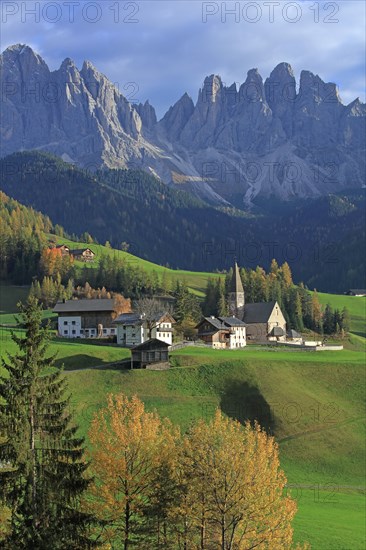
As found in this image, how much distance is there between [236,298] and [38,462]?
123 metres

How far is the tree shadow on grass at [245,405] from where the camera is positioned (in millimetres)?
80812

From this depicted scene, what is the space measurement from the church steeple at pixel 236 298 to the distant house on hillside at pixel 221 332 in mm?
18856

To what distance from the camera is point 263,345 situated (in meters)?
132

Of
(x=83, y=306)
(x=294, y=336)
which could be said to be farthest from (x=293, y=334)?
(x=83, y=306)

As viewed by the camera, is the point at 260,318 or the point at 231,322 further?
the point at 260,318

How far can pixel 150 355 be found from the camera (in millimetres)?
94500

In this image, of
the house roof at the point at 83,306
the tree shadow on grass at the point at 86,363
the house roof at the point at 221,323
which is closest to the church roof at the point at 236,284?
the house roof at the point at 221,323

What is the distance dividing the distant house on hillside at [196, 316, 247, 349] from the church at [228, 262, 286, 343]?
12.0m

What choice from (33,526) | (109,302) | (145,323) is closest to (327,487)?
(33,526)

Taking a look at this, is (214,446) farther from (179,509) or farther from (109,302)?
(109,302)

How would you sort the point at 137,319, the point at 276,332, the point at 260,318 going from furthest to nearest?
the point at 260,318 → the point at 276,332 → the point at 137,319

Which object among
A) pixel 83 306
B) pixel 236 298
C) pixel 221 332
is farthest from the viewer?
pixel 236 298

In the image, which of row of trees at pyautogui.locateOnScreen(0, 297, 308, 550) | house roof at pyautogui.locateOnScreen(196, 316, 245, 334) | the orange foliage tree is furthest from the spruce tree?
house roof at pyautogui.locateOnScreen(196, 316, 245, 334)

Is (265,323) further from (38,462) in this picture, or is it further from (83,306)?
(38,462)
